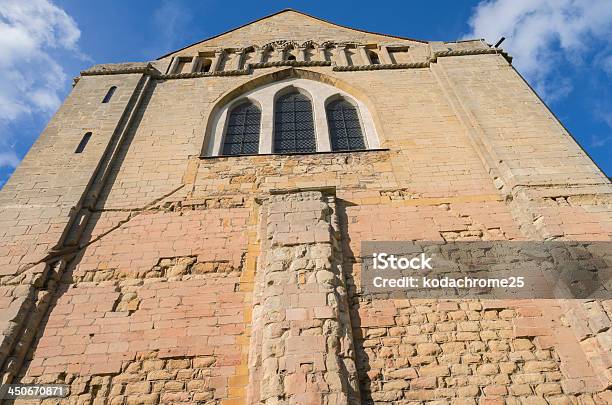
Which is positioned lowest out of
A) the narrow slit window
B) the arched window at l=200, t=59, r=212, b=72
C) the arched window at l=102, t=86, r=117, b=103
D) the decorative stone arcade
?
the decorative stone arcade

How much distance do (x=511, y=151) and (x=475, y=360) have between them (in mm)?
3766

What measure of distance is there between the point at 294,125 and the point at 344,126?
3.44 feet

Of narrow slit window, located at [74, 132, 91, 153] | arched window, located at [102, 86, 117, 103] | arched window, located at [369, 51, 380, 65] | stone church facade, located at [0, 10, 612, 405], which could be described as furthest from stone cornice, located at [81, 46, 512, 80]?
narrow slit window, located at [74, 132, 91, 153]

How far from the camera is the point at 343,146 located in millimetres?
7590

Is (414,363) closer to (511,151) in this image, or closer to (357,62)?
(511,151)

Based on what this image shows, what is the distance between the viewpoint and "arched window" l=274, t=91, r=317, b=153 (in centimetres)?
761

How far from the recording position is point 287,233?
512 cm

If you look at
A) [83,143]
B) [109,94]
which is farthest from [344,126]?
[109,94]

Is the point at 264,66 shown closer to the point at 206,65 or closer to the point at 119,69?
the point at 206,65

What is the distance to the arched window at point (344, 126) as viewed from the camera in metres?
7.63

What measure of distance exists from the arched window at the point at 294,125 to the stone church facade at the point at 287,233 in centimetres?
5

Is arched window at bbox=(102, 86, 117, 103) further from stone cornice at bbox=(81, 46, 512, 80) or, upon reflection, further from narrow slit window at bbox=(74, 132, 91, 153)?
narrow slit window at bbox=(74, 132, 91, 153)

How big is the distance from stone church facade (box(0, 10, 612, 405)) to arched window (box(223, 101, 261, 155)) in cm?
6

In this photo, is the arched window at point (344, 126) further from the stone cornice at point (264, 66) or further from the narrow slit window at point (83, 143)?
the narrow slit window at point (83, 143)
